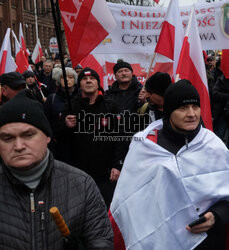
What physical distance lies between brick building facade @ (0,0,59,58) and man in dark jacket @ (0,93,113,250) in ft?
113

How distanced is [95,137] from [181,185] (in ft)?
5.39

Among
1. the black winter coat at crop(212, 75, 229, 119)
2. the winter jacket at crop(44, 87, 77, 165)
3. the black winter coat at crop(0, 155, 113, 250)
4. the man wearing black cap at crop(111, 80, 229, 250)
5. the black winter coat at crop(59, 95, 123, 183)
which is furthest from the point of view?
the black winter coat at crop(212, 75, 229, 119)

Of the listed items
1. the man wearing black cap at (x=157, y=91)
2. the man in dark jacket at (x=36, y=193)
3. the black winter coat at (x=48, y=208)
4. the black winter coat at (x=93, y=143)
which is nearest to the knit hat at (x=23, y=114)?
the man in dark jacket at (x=36, y=193)

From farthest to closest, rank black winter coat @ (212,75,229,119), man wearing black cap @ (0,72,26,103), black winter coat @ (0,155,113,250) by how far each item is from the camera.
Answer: black winter coat @ (212,75,229,119)
man wearing black cap @ (0,72,26,103)
black winter coat @ (0,155,113,250)

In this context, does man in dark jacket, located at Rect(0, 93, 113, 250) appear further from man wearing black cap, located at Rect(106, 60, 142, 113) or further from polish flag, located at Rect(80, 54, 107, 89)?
polish flag, located at Rect(80, 54, 107, 89)

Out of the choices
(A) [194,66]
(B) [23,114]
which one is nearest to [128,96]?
(A) [194,66]

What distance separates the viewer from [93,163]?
158 inches

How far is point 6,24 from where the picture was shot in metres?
37.1

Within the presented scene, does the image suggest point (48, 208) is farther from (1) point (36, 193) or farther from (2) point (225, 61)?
(2) point (225, 61)

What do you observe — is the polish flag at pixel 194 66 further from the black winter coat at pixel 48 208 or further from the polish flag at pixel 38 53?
the polish flag at pixel 38 53

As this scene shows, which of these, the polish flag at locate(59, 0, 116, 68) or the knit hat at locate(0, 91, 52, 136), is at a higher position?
the polish flag at locate(59, 0, 116, 68)

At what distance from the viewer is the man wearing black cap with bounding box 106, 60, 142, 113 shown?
5.29m

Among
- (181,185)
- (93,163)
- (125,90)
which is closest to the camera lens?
(181,185)

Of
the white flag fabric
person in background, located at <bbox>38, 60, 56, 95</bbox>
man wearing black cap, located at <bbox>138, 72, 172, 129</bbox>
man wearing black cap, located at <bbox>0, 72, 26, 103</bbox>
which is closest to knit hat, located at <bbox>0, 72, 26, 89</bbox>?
man wearing black cap, located at <bbox>0, 72, 26, 103</bbox>
